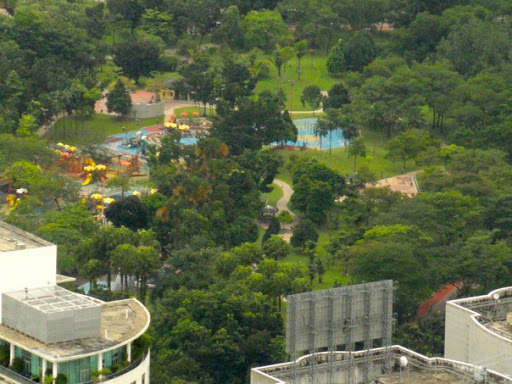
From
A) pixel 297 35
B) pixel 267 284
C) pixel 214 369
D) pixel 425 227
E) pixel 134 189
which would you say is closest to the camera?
pixel 214 369

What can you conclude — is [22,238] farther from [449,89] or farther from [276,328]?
[449,89]

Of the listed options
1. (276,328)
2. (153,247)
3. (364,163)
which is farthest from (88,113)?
(276,328)

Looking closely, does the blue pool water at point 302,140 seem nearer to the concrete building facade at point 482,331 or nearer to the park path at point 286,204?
the park path at point 286,204

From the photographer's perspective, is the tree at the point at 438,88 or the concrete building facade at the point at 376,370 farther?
the tree at the point at 438,88

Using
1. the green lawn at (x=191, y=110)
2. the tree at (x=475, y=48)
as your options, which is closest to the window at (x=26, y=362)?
the green lawn at (x=191, y=110)

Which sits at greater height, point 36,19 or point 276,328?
point 36,19

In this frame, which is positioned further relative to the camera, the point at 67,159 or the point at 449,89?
the point at 449,89
